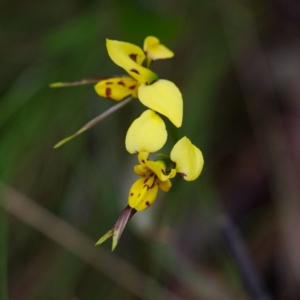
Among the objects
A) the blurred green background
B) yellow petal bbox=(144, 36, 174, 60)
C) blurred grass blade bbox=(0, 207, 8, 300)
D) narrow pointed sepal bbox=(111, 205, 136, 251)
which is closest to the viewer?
narrow pointed sepal bbox=(111, 205, 136, 251)

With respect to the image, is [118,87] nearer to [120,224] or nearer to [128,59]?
[128,59]

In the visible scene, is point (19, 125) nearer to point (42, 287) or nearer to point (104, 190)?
point (104, 190)

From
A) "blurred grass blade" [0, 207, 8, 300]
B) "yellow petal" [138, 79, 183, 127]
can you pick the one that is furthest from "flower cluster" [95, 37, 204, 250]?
"blurred grass blade" [0, 207, 8, 300]

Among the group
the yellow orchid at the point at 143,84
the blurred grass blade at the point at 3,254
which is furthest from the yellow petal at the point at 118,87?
the blurred grass blade at the point at 3,254

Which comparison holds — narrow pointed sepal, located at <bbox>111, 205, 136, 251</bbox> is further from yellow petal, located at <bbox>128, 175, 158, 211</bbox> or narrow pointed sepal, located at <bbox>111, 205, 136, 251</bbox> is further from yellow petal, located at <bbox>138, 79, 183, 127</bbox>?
yellow petal, located at <bbox>138, 79, 183, 127</bbox>

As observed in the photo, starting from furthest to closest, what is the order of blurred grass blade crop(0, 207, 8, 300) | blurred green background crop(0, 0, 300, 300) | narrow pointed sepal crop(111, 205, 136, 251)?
blurred green background crop(0, 0, 300, 300) → blurred grass blade crop(0, 207, 8, 300) → narrow pointed sepal crop(111, 205, 136, 251)

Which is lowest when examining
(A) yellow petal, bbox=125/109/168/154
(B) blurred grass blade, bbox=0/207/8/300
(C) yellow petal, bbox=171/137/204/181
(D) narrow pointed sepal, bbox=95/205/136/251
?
(B) blurred grass blade, bbox=0/207/8/300

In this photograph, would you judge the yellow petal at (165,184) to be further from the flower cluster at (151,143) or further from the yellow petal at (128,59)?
the yellow petal at (128,59)
